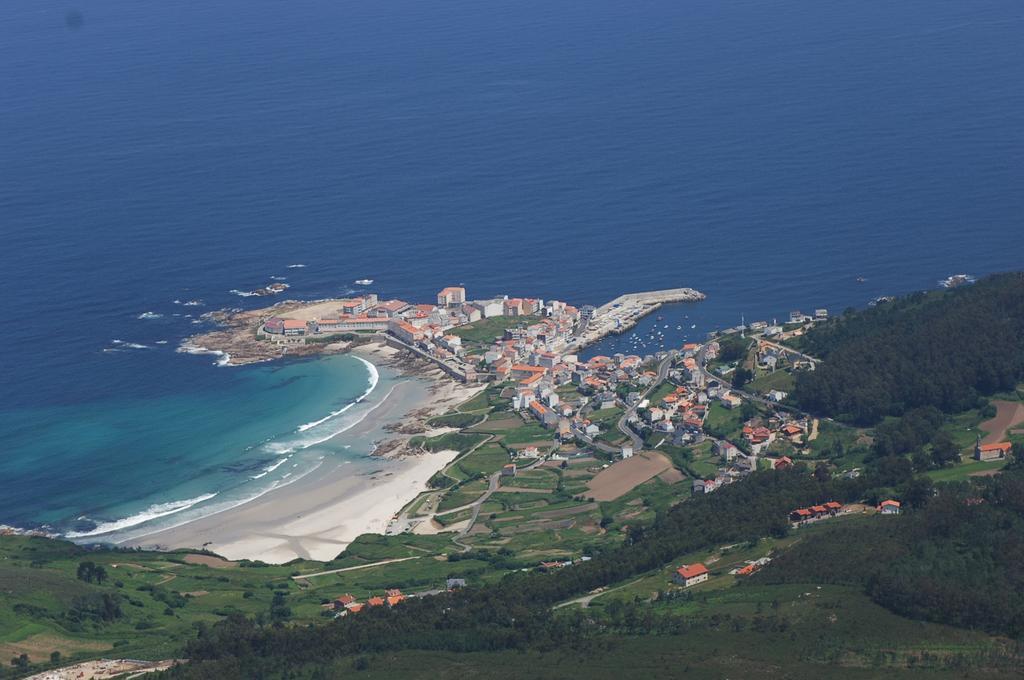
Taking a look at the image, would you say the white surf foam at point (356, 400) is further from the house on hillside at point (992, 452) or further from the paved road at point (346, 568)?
the house on hillside at point (992, 452)

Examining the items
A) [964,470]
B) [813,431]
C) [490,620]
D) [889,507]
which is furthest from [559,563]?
[813,431]

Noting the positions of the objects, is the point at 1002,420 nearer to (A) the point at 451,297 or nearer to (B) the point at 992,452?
(B) the point at 992,452

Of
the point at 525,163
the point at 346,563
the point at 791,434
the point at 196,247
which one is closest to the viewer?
the point at 346,563

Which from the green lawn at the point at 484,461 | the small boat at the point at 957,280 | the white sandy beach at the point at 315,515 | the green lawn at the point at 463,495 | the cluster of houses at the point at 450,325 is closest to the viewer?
the white sandy beach at the point at 315,515

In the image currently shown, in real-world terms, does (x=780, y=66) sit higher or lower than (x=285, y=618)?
higher

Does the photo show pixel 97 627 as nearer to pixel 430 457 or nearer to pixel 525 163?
pixel 430 457

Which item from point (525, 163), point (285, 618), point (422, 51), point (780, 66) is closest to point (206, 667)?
point (285, 618)

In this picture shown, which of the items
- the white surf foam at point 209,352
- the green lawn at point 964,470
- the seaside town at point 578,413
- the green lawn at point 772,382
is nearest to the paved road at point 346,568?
the seaside town at point 578,413
